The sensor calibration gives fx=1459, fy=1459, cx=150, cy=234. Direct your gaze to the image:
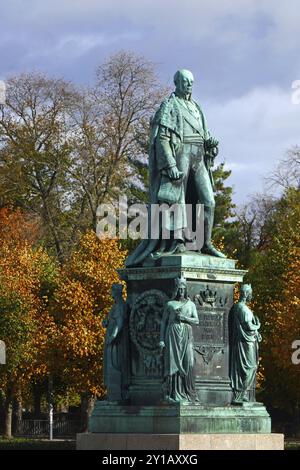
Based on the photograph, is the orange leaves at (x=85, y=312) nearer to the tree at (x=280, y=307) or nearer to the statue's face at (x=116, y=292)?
the tree at (x=280, y=307)

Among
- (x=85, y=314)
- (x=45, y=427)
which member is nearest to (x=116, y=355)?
(x=85, y=314)

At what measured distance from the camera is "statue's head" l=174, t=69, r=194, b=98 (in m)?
26.6

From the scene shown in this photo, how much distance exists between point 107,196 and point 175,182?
45347 millimetres

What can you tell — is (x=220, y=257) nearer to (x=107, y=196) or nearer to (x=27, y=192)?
(x=107, y=196)

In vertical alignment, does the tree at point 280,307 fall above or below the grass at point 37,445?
above

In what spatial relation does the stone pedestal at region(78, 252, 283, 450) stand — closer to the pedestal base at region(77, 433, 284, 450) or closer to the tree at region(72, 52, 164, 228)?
the pedestal base at region(77, 433, 284, 450)

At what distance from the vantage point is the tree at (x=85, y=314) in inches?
2170

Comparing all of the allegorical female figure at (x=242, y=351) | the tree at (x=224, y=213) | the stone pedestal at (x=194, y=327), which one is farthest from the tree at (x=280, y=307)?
the stone pedestal at (x=194, y=327)

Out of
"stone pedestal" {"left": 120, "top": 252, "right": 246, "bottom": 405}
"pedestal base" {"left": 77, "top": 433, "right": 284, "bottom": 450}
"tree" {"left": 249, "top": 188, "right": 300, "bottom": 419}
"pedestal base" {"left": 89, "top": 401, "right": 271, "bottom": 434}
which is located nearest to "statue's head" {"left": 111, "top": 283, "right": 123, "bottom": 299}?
"stone pedestal" {"left": 120, "top": 252, "right": 246, "bottom": 405}

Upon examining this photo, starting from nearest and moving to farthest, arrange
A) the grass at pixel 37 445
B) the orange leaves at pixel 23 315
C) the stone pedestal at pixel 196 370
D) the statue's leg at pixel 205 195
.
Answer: the stone pedestal at pixel 196 370
the statue's leg at pixel 205 195
the grass at pixel 37 445
the orange leaves at pixel 23 315

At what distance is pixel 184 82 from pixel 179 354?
5133 millimetres

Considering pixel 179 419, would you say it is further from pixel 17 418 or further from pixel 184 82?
pixel 17 418

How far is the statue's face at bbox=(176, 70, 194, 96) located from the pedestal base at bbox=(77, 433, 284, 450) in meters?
6.39

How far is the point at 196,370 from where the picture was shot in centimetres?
2522
